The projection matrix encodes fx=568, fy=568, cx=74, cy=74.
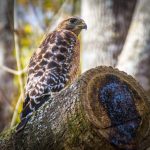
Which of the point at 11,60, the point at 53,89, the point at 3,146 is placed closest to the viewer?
the point at 3,146

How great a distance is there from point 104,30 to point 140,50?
1.21m

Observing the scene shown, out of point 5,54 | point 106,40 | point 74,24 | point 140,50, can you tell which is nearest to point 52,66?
point 74,24

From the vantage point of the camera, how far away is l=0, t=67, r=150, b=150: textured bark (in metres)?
3.14

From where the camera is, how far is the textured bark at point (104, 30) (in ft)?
25.7

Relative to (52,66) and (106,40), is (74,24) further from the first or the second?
(106,40)

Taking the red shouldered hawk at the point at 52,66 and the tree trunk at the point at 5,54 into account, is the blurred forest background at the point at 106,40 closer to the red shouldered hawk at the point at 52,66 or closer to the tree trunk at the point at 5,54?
the tree trunk at the point at 5,54

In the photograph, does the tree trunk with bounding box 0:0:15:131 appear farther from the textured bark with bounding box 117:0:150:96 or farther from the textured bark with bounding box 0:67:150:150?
the textured bark with bounding box 0:67:150:150

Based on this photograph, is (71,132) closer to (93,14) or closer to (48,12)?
(93,14)

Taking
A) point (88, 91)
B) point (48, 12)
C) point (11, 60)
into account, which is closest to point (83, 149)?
point (88, 91)

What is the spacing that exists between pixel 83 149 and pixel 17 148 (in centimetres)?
60

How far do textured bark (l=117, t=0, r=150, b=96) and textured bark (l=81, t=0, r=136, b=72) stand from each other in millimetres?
657

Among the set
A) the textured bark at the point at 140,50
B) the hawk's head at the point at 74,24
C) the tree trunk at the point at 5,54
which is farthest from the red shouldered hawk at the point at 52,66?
the tree trunk at the point at 5,54

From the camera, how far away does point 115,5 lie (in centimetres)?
829

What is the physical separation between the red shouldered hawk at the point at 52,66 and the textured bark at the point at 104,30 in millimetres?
1689
